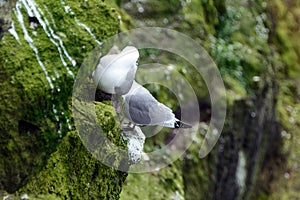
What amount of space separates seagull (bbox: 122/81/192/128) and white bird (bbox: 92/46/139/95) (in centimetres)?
6

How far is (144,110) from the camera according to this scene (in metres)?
2.84

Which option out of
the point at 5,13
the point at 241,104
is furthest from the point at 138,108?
the point at 241,104

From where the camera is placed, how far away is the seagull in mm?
2840

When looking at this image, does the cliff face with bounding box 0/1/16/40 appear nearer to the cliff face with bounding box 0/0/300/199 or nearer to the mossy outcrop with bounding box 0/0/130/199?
the cliff face with bounding box 0/0/300/199

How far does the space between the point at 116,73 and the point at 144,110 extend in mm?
246

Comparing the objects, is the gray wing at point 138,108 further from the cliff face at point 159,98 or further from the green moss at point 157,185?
the green moss at point 157,185

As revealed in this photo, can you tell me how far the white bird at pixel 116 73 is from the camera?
2754 mm

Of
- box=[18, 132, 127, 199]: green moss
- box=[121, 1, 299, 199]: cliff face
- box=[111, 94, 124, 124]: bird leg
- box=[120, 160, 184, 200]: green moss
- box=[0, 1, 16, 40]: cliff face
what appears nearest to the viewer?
box=[0, 1, 16, 40]: cliff face

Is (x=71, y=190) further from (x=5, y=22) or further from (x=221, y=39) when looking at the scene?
(x=221, y=39)

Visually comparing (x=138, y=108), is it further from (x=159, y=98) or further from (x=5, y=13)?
(x=159, y=98)

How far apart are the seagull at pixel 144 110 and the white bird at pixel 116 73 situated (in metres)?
0.06

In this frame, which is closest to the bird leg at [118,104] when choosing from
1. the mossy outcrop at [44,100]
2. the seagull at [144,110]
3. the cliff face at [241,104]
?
the seagull at [144,110]

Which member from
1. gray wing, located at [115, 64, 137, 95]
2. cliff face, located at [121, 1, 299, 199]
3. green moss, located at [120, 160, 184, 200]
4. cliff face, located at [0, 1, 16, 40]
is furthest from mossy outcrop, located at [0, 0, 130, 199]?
cliff face, located at [121, 1, 299, 199]

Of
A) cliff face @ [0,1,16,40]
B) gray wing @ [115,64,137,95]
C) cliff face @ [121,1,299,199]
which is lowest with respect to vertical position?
cliff face @ [121,1,299,199]
